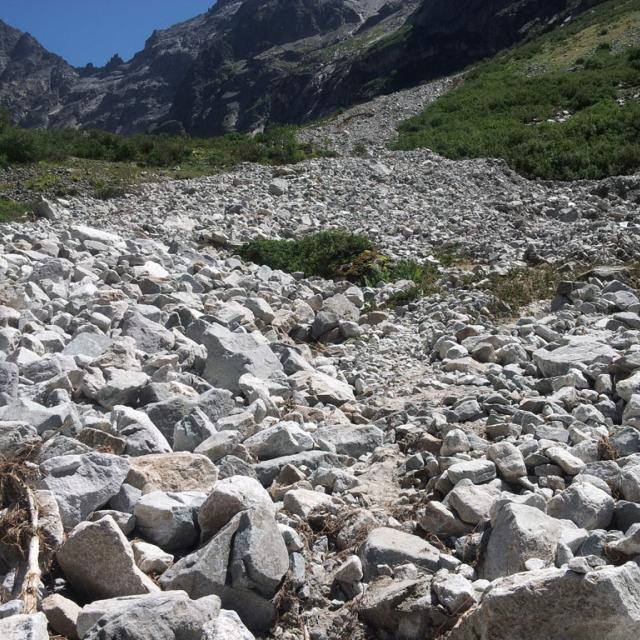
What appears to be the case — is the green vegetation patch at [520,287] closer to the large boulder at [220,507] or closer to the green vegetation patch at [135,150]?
the large boulder at [220,507]

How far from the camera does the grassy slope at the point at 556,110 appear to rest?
1861 cm

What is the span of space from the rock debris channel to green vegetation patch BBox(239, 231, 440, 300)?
470 millimetres

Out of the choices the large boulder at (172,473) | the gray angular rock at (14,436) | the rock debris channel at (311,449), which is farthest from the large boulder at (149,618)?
the gray angular rock at (14,436)

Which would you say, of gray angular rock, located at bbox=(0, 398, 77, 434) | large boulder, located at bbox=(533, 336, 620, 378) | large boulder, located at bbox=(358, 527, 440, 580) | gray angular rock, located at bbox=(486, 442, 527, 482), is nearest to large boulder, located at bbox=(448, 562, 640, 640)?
large boulder, located at bbox=(358, 527, 440, 580)

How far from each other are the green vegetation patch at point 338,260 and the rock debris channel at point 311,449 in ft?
1.54

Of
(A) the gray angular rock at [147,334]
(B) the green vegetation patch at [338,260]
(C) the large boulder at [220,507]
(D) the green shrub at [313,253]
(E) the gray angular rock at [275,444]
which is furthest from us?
(D) the green shrub at [313,253]

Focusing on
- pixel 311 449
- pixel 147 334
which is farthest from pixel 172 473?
pixel 147 334

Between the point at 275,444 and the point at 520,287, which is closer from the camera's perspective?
the point at 275,444

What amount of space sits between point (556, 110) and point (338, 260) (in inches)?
745

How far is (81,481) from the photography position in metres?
3.57

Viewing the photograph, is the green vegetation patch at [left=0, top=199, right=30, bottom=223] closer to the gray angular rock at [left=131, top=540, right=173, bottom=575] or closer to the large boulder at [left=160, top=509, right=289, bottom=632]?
the gray angular rock at [left=131, top=540, right=173, bottom=575]

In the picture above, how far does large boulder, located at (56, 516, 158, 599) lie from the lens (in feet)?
9.95

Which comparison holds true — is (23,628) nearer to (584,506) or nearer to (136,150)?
(584,506)

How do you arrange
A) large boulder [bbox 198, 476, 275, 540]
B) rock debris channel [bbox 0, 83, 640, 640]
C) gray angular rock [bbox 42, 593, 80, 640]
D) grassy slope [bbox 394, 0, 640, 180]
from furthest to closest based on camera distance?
1. grassy slope [bbox 394, 0, 640, 180]
2. large boulder [bbox 198, 476, 275, 540]
3. rock debris channel [bbox 0, 83, 640, 640]
4. gray angular rock [bbox 42, 593, 80, 640]
